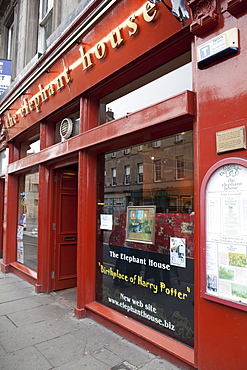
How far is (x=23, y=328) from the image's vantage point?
4.31m

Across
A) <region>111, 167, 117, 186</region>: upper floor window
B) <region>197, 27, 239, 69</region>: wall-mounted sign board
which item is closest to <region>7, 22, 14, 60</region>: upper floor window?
<region>111, 167, 117, 186</region>: upper floor window

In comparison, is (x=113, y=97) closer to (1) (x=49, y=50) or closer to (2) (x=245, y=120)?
(1) (x=49, y=50)

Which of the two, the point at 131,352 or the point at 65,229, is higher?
the point at 65,229

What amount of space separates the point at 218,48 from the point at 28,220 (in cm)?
631

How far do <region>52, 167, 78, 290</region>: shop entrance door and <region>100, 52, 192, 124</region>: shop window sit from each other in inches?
78.9

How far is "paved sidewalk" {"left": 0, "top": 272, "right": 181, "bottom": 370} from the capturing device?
3299 mm

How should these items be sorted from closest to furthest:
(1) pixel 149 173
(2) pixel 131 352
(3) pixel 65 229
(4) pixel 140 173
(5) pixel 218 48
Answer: (5) pixel 218 48 → (2) pixel 131 352 → (1) pixel 149 173 → (4) pixel 140 173 → (3) pixel 65 229

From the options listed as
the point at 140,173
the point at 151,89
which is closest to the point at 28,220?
the point at 140,173

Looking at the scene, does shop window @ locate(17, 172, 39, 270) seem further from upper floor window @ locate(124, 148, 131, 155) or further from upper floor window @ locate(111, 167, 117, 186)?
upper floor window @ locate(124, 148, 131, 155)

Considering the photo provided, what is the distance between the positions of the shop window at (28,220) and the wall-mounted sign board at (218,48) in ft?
16.8

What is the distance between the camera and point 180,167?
370cm

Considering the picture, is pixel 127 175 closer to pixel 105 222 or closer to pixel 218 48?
pixel 105 222

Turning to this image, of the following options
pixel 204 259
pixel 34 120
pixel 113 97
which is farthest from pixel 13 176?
pixel 204 259

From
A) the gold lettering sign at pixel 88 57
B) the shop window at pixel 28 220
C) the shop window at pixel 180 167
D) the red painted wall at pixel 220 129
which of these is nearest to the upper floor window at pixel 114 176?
the shop window at pixel 180 167
